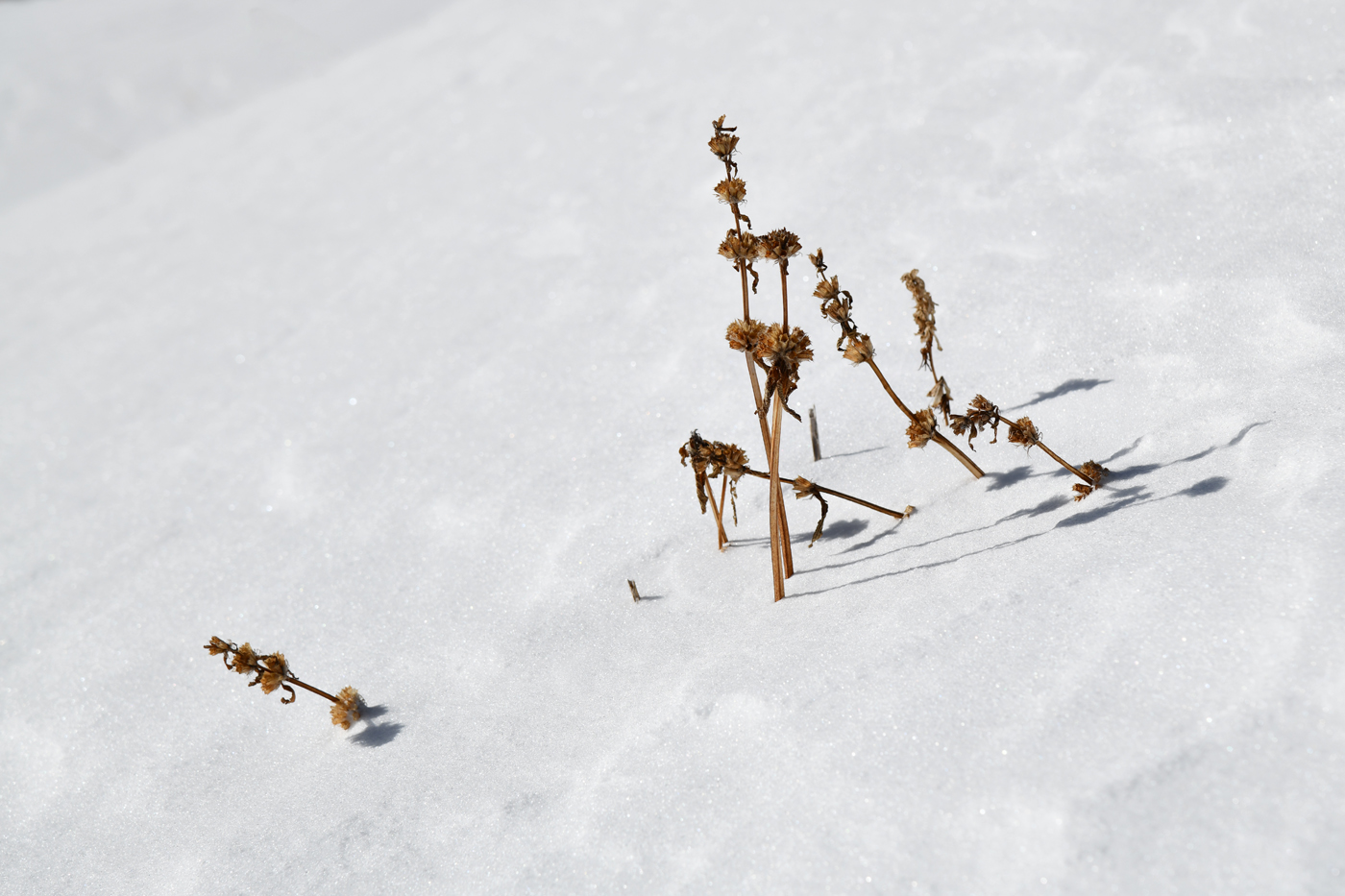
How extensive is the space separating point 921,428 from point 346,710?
4.77 ft

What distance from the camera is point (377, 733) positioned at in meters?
2.24

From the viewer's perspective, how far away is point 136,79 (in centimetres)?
744

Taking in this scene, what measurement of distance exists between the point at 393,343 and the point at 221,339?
934mm

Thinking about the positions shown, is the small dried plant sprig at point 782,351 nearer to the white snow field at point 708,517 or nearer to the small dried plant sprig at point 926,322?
the small dried plant sprig at point 926,322

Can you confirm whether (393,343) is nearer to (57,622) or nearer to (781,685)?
(57,622)

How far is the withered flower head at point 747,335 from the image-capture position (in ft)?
6.19

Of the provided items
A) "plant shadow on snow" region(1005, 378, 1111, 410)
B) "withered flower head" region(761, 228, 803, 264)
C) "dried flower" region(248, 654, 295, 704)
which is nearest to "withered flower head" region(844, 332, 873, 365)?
"withered flower head" region(761, 228, 803, 264)

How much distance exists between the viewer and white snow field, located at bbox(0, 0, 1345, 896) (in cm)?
165

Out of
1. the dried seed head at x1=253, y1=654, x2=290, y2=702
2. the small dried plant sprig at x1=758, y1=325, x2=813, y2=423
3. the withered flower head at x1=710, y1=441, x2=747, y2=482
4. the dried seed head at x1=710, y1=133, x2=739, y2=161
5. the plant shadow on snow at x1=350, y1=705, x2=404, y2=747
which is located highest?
the dried seed head at x1=710, y1=133, x2=739, y2=161

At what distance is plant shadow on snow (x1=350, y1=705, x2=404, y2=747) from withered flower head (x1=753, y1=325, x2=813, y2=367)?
120 centimetres

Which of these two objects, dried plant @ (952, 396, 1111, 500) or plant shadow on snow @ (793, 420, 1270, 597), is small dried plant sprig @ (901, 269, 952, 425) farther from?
plant shadow on snow @ (793, 420, 1270, 597)

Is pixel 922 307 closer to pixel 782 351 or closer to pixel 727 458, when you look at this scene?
pixel 782 351

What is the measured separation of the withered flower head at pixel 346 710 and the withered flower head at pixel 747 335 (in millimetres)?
1223

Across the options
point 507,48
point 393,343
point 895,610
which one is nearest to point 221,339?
point 393,343
